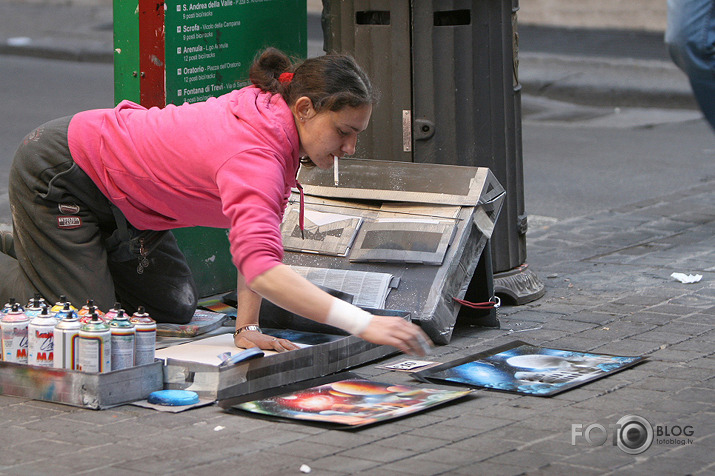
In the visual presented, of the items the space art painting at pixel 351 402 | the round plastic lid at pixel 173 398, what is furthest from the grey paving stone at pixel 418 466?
the round plastic lid at pixel 173 398

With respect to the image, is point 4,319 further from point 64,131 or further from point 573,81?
point 573,81

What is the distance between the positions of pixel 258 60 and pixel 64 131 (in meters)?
0.80

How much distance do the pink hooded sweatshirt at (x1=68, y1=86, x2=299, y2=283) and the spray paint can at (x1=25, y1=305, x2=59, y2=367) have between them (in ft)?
1.98

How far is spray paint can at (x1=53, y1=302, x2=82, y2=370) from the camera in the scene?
3857 mm

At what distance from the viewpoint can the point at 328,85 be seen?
3926 mm

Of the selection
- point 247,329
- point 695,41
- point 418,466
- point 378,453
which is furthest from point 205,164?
point 695,41

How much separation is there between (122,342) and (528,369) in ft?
4.80

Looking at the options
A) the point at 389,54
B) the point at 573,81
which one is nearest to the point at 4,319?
the point at 389,54

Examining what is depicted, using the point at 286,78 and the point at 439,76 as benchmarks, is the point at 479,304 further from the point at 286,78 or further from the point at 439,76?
the point at 286,78

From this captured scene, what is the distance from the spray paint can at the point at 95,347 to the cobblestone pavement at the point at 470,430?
0.15 m

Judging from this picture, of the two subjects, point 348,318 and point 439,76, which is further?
point 439,76

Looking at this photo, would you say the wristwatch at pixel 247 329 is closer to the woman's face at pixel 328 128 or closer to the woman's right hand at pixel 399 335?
the woman's face at pixel 328 128

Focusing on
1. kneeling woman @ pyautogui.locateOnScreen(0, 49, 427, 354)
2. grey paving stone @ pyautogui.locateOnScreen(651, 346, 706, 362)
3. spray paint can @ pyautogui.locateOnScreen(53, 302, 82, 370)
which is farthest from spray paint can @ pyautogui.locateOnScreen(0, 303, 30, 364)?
grey paving stone @ pyautogui.locateOnScreen(651, 346, 706, 362)

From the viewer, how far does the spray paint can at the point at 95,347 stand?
3811 millimetres
